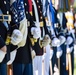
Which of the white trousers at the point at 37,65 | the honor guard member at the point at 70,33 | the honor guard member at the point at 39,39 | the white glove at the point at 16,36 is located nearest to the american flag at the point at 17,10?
the white glove at the point at 16,36

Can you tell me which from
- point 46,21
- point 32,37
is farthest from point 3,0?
point 46,21

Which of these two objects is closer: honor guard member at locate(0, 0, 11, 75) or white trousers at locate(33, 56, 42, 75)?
honor guard member at locate(0, 0, 11, 75)

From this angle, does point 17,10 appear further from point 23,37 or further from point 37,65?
point 37,65

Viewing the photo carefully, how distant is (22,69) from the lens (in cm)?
175

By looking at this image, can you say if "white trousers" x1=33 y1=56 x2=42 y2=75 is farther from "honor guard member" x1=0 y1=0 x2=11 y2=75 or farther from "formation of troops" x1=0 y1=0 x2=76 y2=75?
"honor guard member" x1=0 y1=0 x2=11 y2=75

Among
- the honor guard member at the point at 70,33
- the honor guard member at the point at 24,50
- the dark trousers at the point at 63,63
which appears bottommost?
the dark trousers at the point at 63,63

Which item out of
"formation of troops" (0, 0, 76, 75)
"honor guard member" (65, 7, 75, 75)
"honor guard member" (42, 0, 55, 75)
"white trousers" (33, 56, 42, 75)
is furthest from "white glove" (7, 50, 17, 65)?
"honor guard member" (65, 7, 75, 75)

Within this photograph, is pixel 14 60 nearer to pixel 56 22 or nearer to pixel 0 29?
pixel 0 29

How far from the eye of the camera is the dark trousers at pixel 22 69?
1.73 metres

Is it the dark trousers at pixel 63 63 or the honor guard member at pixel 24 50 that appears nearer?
the honor guard member at pixel 24 50

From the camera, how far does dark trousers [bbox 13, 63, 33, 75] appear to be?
68.0 inches

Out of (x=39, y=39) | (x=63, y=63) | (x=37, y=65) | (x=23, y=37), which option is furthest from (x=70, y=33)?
(x=23, y=37)

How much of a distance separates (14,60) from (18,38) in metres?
0.25

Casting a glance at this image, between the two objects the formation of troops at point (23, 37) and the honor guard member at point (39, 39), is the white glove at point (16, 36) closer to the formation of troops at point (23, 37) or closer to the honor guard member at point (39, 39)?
the formation of troops at point (23, 37)
